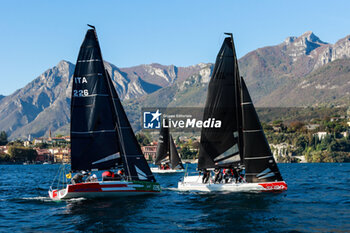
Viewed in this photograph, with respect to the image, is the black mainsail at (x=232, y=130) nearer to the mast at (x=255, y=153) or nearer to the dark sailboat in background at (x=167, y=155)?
the mast at (x=255, y=153)


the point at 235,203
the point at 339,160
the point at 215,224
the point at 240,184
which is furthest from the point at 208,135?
the point at 339,160

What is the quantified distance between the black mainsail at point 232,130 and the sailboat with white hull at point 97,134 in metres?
6.03

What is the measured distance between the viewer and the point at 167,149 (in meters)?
80.7

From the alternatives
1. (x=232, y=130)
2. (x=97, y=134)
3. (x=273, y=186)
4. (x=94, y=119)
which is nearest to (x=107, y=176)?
(x=97, y=134)

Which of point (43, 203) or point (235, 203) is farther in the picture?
point (43, 203)

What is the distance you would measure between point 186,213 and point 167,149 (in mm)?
53208

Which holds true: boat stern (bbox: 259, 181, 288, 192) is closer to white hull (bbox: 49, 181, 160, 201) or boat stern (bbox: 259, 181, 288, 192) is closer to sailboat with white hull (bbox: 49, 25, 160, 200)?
sailboat with white hull (bbox: 49, 25, 160, 200)

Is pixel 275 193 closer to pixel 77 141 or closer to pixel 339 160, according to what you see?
pixel 77 141

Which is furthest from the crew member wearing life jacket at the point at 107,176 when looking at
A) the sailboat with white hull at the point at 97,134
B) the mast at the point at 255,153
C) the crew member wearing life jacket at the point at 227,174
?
the mast at the point at 255,153

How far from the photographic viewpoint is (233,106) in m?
35.4

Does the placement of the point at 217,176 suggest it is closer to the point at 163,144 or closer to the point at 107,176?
the point at 107,176

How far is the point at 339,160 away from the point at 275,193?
539ft

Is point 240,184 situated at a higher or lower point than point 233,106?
lower

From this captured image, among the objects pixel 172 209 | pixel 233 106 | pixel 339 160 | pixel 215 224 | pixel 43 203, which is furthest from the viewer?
pixel 339 160
